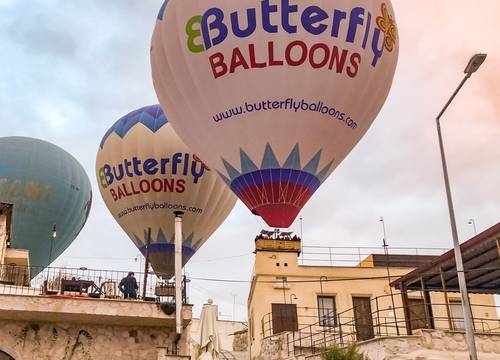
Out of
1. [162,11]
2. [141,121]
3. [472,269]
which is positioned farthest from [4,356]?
[472,269]

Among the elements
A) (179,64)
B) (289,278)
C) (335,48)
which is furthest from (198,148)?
(289,278)

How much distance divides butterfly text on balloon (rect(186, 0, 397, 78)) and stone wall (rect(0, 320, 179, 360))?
836cm

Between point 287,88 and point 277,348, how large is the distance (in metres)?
16.4

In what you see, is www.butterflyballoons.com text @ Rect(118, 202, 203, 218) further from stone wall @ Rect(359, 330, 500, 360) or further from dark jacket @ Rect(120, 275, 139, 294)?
stone wall @ Rect(359, 330, 500, 360)

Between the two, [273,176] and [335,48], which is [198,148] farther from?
[335,48]

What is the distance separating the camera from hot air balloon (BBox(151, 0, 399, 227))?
1812 centimetres

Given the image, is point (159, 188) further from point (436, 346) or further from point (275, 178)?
point (436, 346)

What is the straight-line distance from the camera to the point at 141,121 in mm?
28422

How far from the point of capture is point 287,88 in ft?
59.8

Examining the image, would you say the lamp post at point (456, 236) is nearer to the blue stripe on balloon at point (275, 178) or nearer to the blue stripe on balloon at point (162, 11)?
the blue stripe on balloon at point (275, 178)

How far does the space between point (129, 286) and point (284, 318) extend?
591 inches

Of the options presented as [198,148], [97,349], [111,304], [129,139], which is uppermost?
[129,139]

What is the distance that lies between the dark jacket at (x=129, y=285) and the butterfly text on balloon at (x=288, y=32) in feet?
23.9

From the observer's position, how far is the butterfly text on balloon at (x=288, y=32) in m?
18.1
